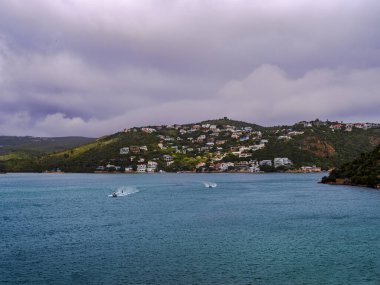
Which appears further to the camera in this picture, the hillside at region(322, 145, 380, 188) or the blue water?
the hillside at region(322, 145, 380, 188)

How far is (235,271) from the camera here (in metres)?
32.7

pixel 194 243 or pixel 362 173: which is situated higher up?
pixel 362 173

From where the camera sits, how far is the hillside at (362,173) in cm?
10276

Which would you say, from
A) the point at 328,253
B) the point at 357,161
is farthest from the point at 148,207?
the point at 357,161

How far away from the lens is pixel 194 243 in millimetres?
42625

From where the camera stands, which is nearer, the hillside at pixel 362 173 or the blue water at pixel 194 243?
the blue water at pixel 194 243

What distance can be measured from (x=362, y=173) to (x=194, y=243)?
7780cm

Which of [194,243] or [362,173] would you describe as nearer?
[194,243]

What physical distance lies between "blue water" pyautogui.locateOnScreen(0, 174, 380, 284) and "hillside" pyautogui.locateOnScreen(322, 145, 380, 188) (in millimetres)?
29086

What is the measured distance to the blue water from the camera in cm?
3195

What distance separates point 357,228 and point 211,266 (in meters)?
23.0

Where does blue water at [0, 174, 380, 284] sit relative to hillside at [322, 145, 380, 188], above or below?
below

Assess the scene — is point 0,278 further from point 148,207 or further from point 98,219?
point 148,207

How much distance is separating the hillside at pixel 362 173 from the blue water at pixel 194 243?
29086mm
